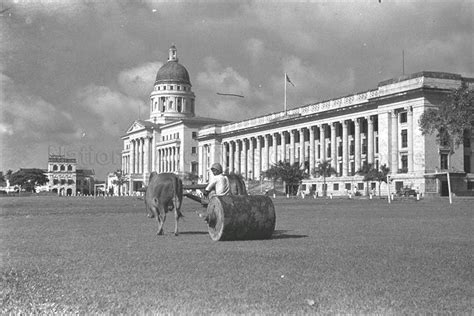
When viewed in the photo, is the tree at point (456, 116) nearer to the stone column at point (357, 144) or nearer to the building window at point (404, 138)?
the building window at point (404, 138)

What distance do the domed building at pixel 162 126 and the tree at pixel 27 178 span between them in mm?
24133

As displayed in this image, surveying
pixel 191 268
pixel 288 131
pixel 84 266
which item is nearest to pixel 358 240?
pixel 191 268

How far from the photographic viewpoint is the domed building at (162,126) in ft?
572

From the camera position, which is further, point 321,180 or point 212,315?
point 321,180

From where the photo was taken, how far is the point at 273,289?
8281 millimetres

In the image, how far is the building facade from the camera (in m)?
81.9

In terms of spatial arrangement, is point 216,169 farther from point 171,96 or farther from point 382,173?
point 171,96

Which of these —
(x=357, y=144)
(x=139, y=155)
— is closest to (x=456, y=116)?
(x=357, y=144)

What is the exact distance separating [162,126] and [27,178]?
3987cm

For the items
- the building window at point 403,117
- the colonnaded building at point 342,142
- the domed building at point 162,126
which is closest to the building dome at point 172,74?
the domed building at point 162,126

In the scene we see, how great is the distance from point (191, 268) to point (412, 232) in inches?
376

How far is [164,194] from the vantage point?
16.3 meters

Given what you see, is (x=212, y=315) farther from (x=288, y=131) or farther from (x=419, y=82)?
(x=288, y=131)

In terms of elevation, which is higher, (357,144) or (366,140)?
(366,140)
